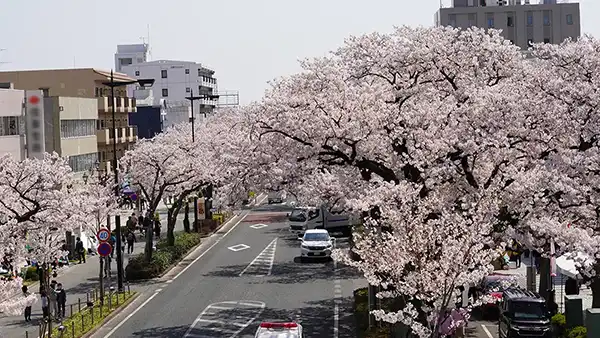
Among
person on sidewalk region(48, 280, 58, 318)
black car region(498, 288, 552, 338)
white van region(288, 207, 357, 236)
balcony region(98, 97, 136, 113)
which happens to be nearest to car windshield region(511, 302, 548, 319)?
black car region(498, 288, 552, 338)

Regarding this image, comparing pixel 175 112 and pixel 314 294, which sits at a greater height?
pixel 175 112

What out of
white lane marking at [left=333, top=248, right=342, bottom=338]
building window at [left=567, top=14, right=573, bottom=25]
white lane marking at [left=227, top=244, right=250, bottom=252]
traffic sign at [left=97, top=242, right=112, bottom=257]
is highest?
building window at [left=567, top=14, right=573, bottom=25]

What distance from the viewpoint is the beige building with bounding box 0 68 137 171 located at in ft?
196

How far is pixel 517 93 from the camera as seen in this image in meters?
26.7

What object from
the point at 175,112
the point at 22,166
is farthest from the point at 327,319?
the point at 175,112

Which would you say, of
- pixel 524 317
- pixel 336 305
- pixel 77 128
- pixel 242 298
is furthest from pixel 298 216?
pixel 524 317

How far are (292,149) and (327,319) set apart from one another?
7.21 meters

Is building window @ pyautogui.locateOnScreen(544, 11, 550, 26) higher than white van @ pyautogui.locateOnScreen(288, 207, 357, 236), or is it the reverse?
building window @ pyautogui.locateOnScreen(544, 11, 550, 26)

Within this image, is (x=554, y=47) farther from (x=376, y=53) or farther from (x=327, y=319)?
(x=327, y=319)

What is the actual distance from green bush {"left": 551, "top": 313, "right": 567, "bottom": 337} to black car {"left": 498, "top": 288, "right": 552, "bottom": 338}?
34 cm

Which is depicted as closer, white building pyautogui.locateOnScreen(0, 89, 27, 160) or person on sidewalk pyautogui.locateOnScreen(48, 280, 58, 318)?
person on sidewalk pyautogui.locateOnScreen(48, 280, 58, 318)

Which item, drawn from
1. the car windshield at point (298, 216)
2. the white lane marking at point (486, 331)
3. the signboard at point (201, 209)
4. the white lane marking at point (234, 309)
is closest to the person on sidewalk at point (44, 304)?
the white lane marking at point (234, 309)

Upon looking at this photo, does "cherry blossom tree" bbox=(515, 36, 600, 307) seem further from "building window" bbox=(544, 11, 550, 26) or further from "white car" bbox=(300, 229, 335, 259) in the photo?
"building window" bbox=(544, 11, 550, 26)

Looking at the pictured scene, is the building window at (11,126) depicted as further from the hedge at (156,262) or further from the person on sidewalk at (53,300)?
the person on sidewalk at (53,300)
